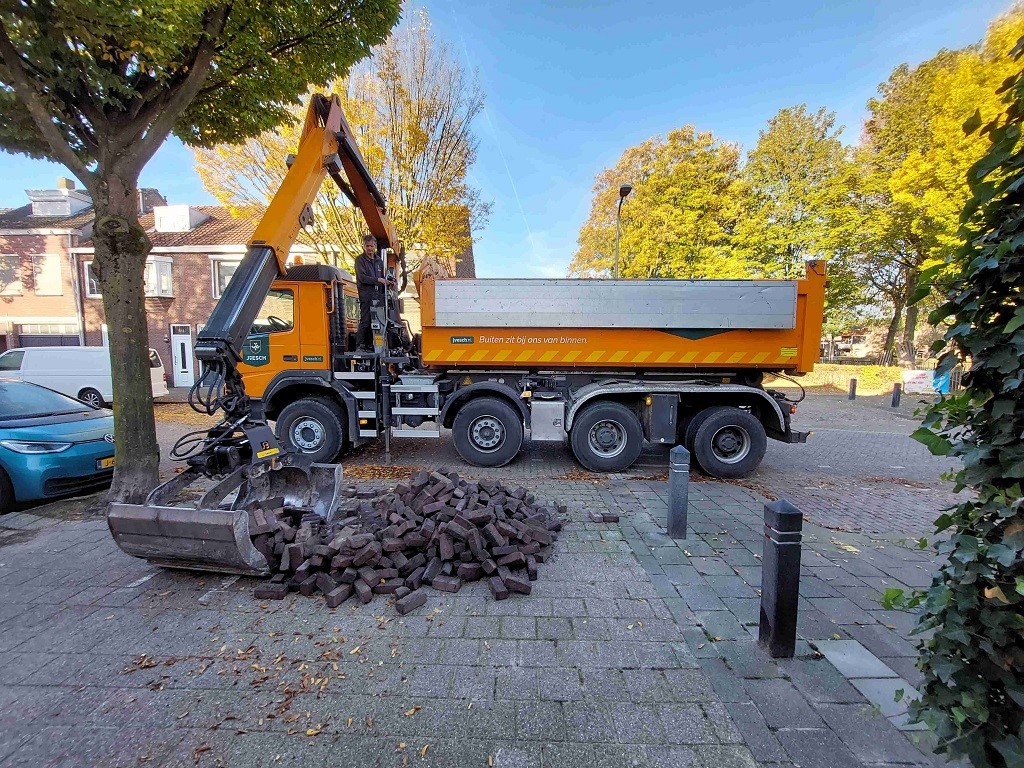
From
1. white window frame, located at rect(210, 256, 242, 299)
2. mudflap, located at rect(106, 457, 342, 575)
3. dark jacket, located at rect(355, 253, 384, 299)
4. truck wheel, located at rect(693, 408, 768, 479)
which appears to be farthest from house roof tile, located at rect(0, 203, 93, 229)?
truck wheel, located at rect(693, 408, 768, 479)

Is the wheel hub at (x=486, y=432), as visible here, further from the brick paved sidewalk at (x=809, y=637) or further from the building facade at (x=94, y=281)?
the building facade at (x=94, y=281)

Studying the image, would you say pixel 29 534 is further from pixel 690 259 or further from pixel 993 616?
pixel 690 259

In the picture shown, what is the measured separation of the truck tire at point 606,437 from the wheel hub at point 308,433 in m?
3.93

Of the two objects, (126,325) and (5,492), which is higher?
(126,325)

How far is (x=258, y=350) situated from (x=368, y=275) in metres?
2.05

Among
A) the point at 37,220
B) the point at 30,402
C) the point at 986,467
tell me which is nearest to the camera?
the point at 986,467

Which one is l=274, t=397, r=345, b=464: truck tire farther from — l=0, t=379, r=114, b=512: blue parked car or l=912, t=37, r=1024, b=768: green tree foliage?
l=912, t=37, r=1024, b=768: green tree foliage

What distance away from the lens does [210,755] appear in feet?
6.37

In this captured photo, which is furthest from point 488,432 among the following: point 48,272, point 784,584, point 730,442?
point 48,272

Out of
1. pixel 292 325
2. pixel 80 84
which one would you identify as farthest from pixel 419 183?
pixel 80 84

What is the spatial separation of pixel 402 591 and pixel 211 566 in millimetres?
1518

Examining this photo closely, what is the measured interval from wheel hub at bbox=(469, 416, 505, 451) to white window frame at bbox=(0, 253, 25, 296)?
81.0 feet

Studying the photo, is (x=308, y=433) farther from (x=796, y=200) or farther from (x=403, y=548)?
(x=796, y=200)

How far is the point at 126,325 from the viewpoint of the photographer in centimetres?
→ 449
